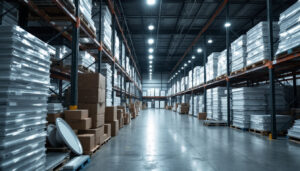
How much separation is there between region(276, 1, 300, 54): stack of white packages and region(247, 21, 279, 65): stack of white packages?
0.81 m

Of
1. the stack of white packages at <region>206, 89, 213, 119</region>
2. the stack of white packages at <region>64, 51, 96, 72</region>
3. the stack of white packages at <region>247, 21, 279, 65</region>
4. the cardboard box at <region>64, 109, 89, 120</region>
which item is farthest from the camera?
the stack of white packages at <region>206, 89, 213, 119</region>

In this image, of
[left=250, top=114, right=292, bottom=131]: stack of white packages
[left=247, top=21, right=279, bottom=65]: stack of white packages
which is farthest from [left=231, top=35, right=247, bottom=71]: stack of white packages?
[left=250, top=114, right=292, bottom=131]: stack of white packages

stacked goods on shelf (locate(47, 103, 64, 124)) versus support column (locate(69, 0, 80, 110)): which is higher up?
support column (locate(69, 0, 80, 110))

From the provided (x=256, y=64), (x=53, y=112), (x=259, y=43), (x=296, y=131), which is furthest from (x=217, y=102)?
(x=53, y=112)

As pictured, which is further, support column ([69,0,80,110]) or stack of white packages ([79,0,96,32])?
stack of white packages ([79,0,96,32])

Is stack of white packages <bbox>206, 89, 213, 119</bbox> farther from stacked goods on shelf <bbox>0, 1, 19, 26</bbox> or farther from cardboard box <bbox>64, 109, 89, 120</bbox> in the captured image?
stacked goods on shelf <bbox>0, 1, 19, 26</bbox>

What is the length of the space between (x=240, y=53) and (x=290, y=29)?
257 cm

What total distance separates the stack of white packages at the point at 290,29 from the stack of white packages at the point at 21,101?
595 centimetres

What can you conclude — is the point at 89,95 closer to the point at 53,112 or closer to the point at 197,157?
the point at 53,112

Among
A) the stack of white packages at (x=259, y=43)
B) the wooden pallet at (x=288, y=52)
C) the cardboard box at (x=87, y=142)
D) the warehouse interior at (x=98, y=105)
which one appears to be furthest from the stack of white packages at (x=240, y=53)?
the cardboard box at (x=87, y=142)

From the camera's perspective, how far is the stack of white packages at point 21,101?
1.85m

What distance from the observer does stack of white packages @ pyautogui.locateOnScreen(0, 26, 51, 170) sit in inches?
72.8

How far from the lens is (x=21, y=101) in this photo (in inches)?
80.9

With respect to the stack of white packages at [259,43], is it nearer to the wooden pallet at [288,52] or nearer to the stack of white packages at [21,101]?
the wooden pallet at [288,52]
